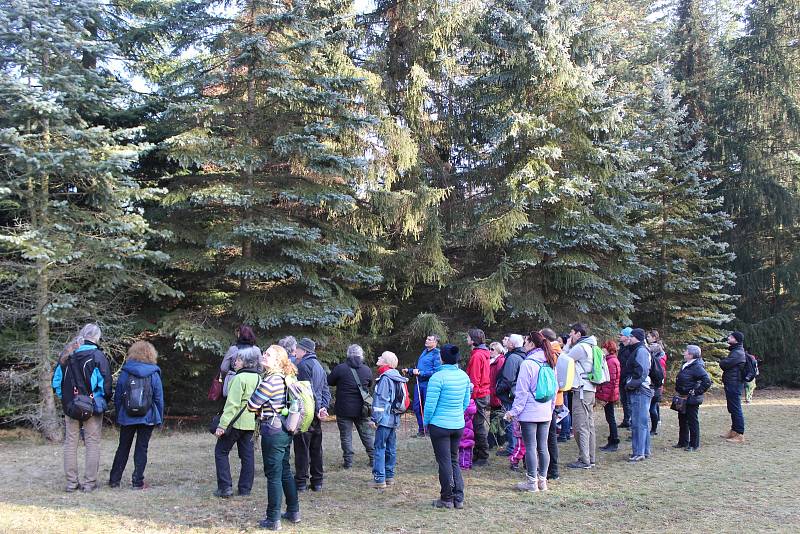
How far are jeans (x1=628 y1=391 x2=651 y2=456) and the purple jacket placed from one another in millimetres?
2484

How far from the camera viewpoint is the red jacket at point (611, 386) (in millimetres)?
10422

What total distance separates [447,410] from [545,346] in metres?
1.75

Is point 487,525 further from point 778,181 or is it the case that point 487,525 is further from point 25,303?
point 778,181

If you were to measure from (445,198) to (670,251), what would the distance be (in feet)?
25.4

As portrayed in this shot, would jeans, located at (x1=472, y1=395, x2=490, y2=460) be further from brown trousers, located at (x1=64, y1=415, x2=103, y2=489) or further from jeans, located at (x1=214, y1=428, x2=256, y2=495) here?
brown trousers, located at (x1=64, y1=415, x2=103, y2=489)

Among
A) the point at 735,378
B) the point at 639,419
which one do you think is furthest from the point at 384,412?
the point at 735,378

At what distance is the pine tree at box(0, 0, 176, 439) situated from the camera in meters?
10.4

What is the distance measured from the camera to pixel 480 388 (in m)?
8.80

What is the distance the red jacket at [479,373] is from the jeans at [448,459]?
193 centimetres

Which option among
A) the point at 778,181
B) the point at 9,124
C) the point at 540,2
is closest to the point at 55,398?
the point at 9,124

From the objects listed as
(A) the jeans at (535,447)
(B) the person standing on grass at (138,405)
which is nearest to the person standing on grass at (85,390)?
(B) the person standing on grass at (138,405)

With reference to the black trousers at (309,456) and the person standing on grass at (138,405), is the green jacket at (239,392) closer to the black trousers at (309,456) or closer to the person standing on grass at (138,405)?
the black trousers at (309,456)

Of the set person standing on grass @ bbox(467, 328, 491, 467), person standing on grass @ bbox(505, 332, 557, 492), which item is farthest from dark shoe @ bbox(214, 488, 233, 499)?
person standing on grass @ bbox(467, 328, 491, 467)

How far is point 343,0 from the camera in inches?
582
